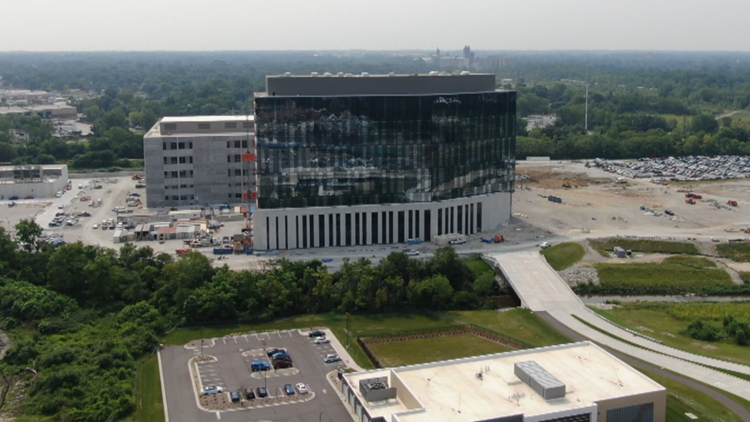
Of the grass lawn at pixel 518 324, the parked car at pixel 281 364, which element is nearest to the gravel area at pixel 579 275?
the grass lawn at pixel 518 324

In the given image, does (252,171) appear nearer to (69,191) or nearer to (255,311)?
(69,191)

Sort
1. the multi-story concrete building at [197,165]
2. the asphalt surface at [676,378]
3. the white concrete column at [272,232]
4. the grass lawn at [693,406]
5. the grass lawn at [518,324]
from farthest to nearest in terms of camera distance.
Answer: the multi-story concrete building at [197,165]
the white concrete column at [272,232]
the grass lawn at [518,324]
the asphalt surface at [676,378]
the grass lawn at [693,406]

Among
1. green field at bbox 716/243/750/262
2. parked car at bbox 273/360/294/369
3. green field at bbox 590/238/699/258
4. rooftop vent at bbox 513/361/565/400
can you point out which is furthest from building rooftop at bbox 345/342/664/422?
green field at bbox 716/243/750/262

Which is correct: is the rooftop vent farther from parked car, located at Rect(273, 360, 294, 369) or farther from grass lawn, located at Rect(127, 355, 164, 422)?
grass lawn, located at Rect(127, 355, 164, 422)

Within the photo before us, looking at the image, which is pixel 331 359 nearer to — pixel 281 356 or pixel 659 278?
pixel 281 356

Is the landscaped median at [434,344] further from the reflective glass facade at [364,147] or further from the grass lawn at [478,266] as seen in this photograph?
the reflective glass facade at [364,147]

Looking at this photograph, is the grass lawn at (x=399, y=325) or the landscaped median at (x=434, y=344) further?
the grass lawn at (x=399, y=325)

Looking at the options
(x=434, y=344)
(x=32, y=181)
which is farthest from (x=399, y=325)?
(x=32, y=181)
